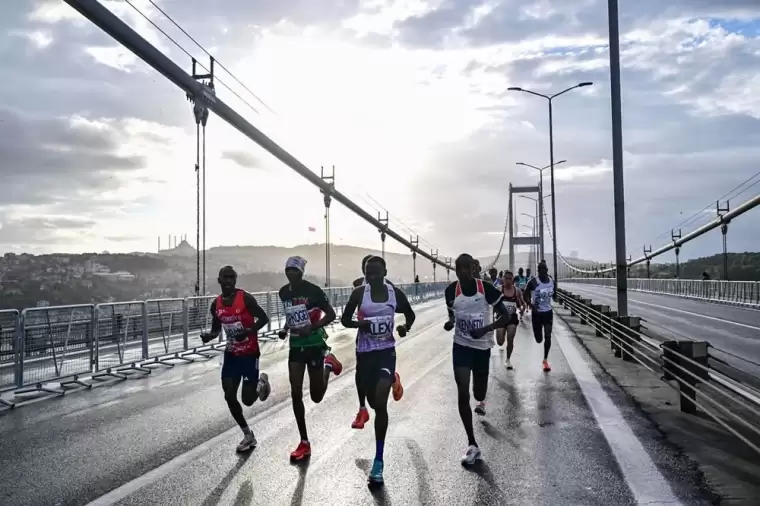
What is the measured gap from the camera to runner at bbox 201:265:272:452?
684cm

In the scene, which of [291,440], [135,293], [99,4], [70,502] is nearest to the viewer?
[70,502]

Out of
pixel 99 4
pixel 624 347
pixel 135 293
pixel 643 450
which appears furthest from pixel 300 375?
pixel 135 293

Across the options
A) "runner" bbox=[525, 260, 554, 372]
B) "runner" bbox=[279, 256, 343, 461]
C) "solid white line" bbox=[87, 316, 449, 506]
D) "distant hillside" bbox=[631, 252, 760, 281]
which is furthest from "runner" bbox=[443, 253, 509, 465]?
"distant hillside" bbox=[631, 252, 760, 281]

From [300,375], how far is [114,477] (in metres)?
1.82

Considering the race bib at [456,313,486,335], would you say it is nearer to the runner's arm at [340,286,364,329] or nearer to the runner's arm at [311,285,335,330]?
the runner's arm at [340,286,364,329]

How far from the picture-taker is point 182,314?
1667 cm

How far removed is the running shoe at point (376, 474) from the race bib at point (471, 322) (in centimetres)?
160

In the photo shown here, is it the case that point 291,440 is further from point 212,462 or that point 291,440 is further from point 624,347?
point 624,347

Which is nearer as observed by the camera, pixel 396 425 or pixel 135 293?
pixel 396 425

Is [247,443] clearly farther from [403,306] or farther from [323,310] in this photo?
[403,306]

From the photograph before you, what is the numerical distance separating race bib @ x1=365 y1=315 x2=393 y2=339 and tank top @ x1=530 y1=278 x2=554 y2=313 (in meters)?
6.57

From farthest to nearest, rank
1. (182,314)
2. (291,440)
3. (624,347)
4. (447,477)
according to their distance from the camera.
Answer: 1. (182,314)
2. (624,347)
3. (291,440)
4. (447,477)

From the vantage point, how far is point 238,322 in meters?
6.98

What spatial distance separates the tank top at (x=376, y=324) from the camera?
6.22 meters
